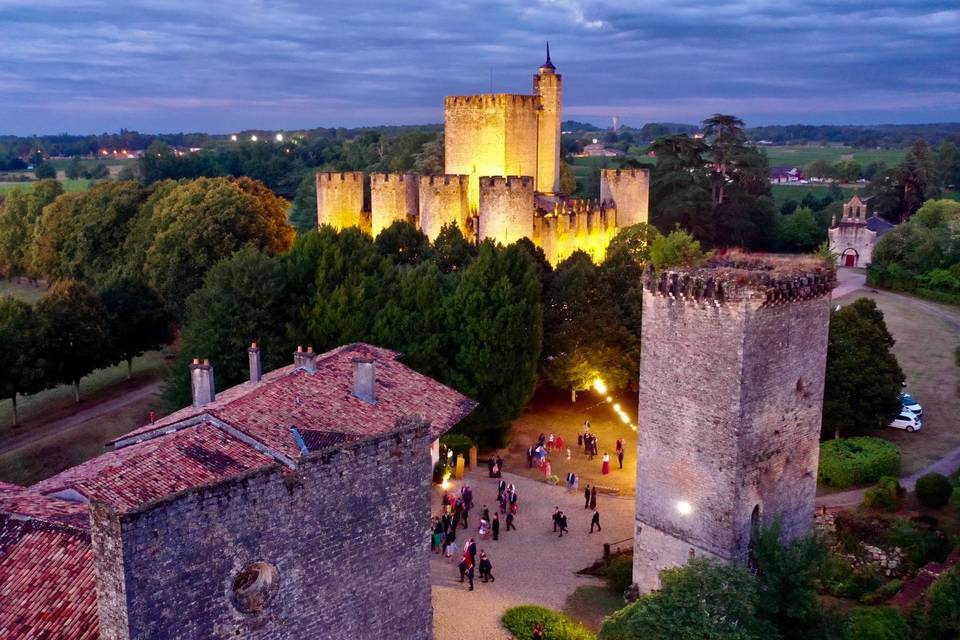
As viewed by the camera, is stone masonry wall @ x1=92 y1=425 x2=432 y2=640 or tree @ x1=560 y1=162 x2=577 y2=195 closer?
stone masonry wall @ x1=92 y1=425 x2=432 y2=640

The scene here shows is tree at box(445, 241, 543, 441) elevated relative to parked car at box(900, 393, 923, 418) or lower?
elevated

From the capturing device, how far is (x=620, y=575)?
2361cm

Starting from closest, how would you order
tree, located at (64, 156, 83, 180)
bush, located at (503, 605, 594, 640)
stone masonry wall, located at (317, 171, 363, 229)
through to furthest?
bush, located at (503, 605, 594, 640) < stone masonry wall, located at (317, 171, 363, 229) < tree, located at (64, 156, 83, 180)

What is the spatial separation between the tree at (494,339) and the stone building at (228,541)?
15.3m

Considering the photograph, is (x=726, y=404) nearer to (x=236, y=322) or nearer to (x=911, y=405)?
(x=236, y=322)

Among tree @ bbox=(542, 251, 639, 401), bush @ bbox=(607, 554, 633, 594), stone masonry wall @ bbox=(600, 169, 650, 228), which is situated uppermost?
stone masonry wall @ bbox=(600, 169, 650, 228)

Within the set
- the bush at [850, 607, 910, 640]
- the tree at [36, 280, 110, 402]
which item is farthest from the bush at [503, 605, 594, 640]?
the tree at [36, 280, 110, 402]

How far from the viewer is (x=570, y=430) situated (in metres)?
37.4

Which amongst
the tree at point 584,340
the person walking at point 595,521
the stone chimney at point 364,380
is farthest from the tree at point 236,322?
the person walking at point 595,521

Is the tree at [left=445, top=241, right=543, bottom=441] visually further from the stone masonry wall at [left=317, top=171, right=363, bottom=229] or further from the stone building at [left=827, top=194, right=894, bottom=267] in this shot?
the stone building at [left=827, top=194, right=894, bottom=267]

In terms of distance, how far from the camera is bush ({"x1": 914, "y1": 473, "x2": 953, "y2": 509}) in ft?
90.6

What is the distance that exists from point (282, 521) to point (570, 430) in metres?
25.4

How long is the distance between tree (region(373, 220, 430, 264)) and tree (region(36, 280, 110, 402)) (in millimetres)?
13806

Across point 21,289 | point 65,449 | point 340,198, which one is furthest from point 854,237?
point 21,289
